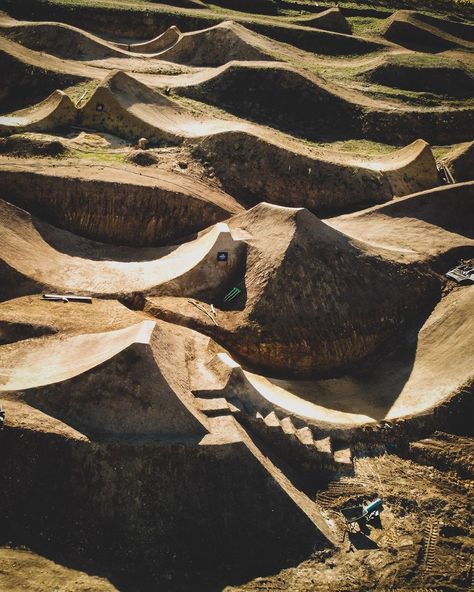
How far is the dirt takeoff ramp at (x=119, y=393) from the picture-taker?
10617 mm

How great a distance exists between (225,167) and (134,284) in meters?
6.87

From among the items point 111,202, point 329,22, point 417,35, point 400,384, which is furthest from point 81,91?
point 417,35

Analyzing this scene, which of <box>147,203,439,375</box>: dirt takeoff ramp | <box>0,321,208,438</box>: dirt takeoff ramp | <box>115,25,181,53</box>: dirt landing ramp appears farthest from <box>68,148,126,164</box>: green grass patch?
<box>115,25,181,53</box>: dirt landing ramp

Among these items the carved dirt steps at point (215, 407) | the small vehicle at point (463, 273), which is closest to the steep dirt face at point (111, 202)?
the small vehicle at point (463, 273)

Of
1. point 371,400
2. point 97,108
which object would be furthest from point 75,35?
point 371,400

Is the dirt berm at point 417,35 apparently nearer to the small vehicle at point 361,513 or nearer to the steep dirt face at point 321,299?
the steep dirt face at point 321,299

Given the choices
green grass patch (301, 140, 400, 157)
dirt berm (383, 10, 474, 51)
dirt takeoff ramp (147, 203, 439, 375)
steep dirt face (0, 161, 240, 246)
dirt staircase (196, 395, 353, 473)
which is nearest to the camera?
dirt staircase (196, 395, 353, 473)

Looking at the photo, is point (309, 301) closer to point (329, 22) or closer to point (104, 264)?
point (104, 264)

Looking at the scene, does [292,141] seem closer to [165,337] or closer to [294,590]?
[165,337]

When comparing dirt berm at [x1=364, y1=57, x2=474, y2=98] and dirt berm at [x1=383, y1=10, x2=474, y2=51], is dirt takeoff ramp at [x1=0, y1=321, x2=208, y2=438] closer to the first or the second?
dirt berm at [x1=364, y1=57, x2=474, y2=98]

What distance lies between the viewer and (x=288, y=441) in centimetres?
1193

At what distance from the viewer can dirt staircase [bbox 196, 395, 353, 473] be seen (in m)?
11.8

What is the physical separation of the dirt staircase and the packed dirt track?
5cm

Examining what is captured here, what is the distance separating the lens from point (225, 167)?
20141 millimetres
